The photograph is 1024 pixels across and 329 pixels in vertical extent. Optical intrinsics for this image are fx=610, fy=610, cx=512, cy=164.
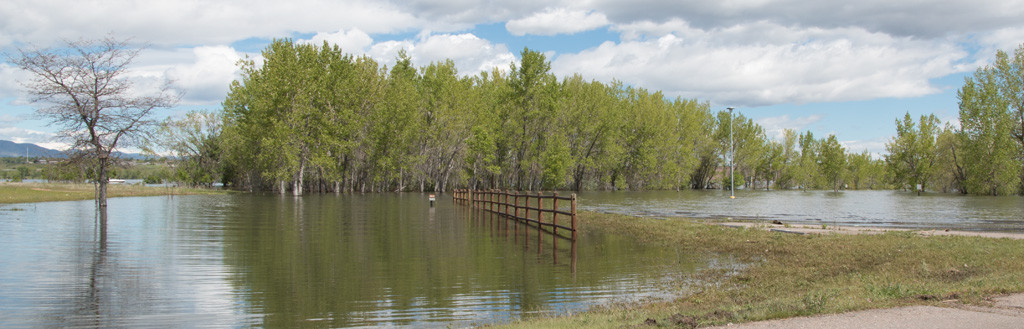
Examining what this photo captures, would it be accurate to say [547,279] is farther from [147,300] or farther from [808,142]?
[808,142]

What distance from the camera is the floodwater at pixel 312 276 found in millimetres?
8117

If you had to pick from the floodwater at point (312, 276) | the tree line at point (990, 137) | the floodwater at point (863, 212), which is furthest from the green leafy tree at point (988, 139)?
the floodwater at point (312, 276)

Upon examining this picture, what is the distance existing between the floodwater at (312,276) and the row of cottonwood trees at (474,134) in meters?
37.3

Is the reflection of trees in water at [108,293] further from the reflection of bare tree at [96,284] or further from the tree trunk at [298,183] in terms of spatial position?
the tree trunk at [298,183]

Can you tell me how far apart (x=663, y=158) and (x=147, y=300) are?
79315mm

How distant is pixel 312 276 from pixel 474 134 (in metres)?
56.3

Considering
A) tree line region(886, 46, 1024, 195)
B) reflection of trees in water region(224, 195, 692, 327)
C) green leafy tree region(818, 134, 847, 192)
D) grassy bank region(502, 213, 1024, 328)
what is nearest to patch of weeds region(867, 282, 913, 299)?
grassy bank region(502, 213, 1024, 328)

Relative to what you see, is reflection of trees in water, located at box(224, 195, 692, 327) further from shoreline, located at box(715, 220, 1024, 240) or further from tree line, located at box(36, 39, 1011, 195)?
tree line, located at box(36, 39, 1011, 195)

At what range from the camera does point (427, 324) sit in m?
7.58

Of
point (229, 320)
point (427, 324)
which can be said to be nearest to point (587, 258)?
point (427, 324)

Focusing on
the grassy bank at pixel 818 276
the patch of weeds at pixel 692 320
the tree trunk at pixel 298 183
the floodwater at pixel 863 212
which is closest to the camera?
the patch of weeds at pixel 692 320

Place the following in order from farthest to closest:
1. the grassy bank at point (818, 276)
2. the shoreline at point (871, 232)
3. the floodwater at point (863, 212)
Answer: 1. the floodwater at point (863, 212)
2. the shoreline at point (871, 232)
3. the grassy bank at point (818, 276)

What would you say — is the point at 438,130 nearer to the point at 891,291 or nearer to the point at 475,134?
the point at 475,134

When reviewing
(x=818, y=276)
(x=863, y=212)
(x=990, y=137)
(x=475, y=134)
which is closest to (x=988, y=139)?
(x=990, y=137)
